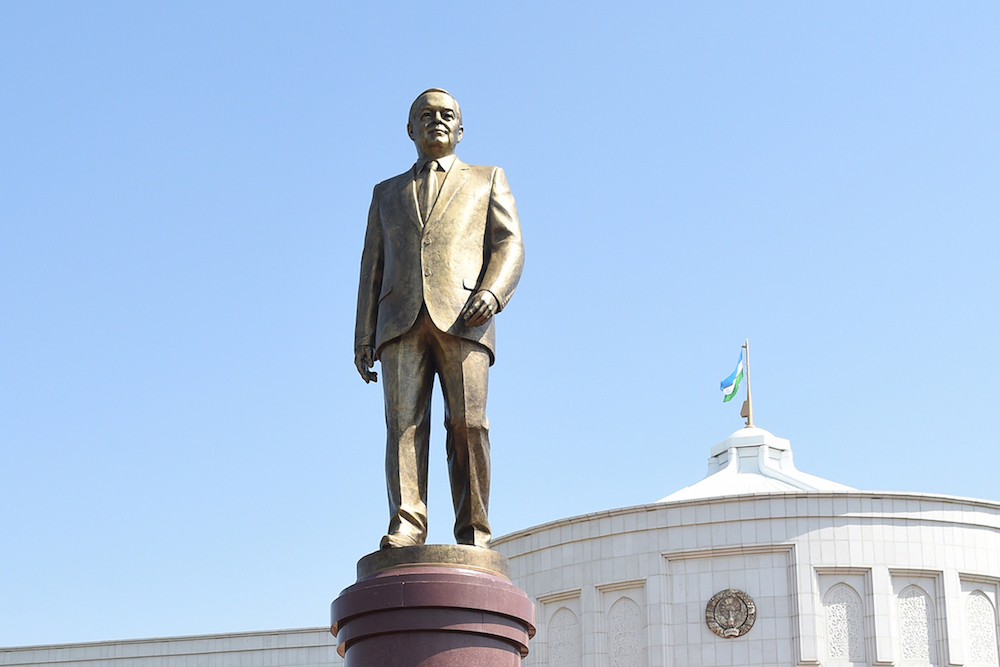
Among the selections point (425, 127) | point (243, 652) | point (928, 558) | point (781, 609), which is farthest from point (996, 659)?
point (425, 127)

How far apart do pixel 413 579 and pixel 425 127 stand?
264 cm

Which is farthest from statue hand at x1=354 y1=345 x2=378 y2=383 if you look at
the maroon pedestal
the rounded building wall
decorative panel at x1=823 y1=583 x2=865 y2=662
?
decorative panel at x1=823 y1=583 x2=865 y2=662

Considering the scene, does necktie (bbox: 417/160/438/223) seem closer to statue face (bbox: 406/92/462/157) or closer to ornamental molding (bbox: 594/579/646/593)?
statue face (bbox: 406/92/462/157)

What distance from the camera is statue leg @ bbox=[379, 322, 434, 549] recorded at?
7.09m

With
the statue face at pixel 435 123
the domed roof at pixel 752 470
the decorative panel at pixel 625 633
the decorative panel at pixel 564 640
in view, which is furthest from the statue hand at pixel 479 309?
the domed roof at pixel 752 470

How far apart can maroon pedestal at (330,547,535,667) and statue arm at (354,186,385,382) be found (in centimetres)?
135

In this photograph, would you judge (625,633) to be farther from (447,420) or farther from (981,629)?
(447,420)

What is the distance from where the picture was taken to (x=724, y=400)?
35656 mm

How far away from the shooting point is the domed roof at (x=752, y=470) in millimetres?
31812

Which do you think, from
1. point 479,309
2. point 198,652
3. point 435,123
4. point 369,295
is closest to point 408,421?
point 479,309

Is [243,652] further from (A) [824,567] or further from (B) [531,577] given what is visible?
(A) [824,567]

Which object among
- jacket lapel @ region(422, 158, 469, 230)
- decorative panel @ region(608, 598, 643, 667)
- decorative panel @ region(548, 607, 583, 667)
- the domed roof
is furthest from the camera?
the domed roof

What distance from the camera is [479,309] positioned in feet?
23.2

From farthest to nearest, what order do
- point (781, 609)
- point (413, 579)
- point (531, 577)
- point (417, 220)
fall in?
point (531, 577) → point (781, 609) → point (417, 220) → point (413, 579)
